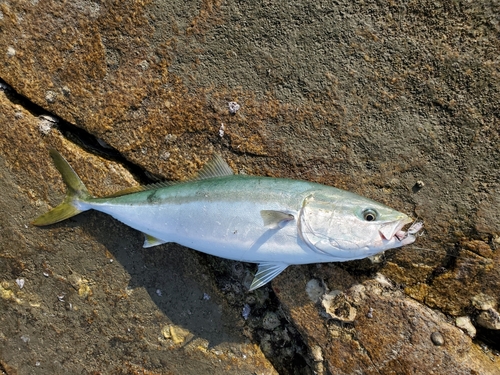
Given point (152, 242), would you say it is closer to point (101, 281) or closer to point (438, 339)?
point (101, 281)

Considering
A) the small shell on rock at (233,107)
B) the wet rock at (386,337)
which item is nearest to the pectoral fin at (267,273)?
the wet rock at (386,337)

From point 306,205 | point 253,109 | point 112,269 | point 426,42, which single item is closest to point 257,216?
point 306,205

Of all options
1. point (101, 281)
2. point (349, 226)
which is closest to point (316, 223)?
point (349, 226)

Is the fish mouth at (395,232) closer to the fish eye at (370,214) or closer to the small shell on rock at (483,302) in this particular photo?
the fish eye at (370,214)

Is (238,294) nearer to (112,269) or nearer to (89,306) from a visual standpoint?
(112,269)

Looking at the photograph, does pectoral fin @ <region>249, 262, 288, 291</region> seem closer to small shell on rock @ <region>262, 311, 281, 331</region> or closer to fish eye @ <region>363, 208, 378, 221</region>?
small shell on rock @ <region>262, 311, 281, 331</region>

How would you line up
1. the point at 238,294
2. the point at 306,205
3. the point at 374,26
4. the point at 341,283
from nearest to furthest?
the point at 306,205 < the point at 374,26 < the point at 341,283 < the point at 238,294

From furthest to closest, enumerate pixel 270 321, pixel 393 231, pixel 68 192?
pixel 270 321 < pixel 68 192 < pixel 393 231

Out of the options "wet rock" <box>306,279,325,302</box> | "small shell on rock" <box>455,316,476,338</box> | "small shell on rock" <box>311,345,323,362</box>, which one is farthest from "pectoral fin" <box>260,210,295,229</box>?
"small shell on rock" <box>455,316,476,338</box>
